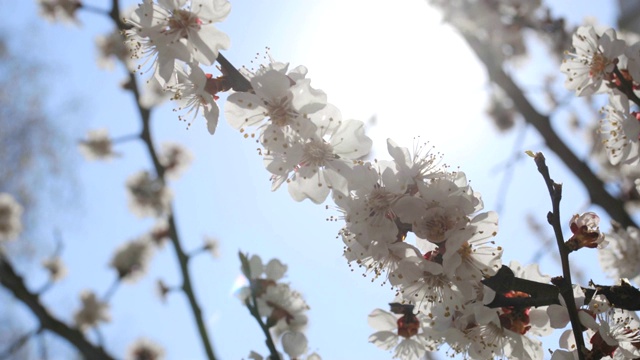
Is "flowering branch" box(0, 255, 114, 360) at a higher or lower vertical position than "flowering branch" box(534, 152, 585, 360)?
higher

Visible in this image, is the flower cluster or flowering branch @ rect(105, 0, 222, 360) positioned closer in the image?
the flower cluster

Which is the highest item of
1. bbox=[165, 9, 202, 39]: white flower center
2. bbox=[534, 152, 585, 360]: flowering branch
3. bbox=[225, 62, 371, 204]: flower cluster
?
bbox=[165, 9, 202, 39]: white flower center

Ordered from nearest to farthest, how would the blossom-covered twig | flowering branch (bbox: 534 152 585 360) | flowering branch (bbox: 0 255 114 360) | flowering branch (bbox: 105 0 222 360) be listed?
flowering branch (bbox: 534 152 585 360), flowering branch (bbox: 105 0 222 360), the blossom-covered twig, flowering branch (bbox: 0 255 114 360)

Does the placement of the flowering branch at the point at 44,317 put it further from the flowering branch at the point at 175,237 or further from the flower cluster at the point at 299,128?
the flower cluster at the point at 299,128

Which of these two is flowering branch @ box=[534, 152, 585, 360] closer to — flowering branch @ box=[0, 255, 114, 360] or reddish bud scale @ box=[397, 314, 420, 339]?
reddish bud scale @ box=[397, 314, 420, 339]

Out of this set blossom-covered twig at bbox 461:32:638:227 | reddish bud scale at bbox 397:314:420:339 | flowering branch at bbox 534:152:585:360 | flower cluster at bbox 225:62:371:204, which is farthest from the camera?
blossom-covered twig at bbox 461:32:638:227

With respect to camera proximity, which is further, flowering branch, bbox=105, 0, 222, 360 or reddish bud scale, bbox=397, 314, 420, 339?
flowering branch, bbox=105, 0, 222, 360

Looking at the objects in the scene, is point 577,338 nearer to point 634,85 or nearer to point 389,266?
point 389,266

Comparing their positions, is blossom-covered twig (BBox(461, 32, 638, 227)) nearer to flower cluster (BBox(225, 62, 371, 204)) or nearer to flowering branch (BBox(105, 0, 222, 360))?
flower cluster (BBox(225, 62, 371, 204))

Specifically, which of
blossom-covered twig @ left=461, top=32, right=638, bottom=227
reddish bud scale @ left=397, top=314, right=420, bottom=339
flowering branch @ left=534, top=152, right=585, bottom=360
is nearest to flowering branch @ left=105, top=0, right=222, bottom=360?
reddish bud scale @ left=397, top=314, right=420, bottom=339

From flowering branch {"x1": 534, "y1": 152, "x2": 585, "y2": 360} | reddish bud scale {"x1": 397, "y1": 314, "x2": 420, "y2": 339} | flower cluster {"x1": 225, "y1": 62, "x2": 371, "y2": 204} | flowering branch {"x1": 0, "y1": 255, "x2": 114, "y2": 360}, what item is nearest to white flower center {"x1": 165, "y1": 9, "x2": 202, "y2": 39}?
flower cluster {"x1": 225, "y1": 62, "x2": 371, "y2": 204}
